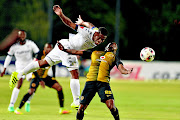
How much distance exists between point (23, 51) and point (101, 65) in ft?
17.6

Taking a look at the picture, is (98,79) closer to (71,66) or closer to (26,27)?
(71,66)

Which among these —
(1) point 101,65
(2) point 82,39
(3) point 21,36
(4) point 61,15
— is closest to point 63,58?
(2) point 82,39

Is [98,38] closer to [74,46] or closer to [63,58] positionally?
[74,46]

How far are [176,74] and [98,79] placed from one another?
26.2m

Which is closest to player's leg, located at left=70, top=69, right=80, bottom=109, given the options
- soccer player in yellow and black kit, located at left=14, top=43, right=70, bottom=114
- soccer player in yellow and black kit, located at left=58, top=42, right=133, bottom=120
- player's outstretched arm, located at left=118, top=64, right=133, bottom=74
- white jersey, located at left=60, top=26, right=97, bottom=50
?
white jersey, located at left=60, top=26, right=97, bottom=50

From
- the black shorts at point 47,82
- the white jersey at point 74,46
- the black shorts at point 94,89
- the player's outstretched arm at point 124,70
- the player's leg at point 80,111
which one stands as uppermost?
the white jersey at point 74,46

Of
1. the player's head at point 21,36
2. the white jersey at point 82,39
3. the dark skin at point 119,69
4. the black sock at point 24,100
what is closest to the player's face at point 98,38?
the white jersey at point 82,39

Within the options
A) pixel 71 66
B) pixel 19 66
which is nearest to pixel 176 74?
pixel 19 66

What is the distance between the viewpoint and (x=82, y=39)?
1157 centimetres

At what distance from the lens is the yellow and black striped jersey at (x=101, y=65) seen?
10055 millimetres

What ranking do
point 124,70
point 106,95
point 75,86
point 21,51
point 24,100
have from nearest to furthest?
point 124,70 < point 106,95 < point 75,86 < point 24,100 < point 21,51

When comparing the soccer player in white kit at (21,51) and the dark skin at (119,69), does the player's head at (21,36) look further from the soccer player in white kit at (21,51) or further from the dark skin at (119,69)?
the dark skin at (119,69)

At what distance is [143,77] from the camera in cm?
3559

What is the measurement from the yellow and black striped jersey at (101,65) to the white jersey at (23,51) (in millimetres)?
4943
